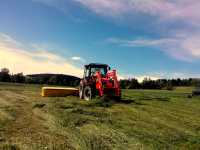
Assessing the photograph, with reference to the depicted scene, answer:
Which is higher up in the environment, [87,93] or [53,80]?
[53,80]

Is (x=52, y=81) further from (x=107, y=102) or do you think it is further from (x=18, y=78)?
(x=107, y=102)

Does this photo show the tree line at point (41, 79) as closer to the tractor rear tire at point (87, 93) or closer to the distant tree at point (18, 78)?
the distant tree at point (18, 78)

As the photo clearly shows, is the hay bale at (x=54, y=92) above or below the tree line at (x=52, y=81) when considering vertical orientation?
below

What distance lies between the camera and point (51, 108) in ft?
41.8

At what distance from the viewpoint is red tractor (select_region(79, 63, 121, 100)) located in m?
16.9

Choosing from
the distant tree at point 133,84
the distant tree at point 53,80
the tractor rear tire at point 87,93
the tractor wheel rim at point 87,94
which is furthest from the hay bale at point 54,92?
the distant tree at point 133,84

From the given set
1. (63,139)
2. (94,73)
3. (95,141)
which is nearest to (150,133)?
(95,141)

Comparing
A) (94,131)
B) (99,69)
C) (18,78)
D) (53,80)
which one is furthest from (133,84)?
(94,131)

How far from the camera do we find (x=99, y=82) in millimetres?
17219

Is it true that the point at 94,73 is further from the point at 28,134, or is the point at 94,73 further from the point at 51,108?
the point at 28,134

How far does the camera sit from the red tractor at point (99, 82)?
55.4 feet

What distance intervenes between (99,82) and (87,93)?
133 centimetres

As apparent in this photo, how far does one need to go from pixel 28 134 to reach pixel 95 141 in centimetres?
190

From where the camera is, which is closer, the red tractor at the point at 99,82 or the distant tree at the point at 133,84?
the red tractor at the point at 99,82
